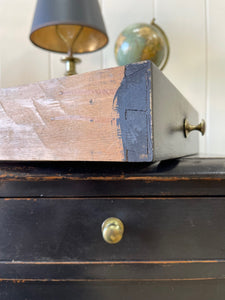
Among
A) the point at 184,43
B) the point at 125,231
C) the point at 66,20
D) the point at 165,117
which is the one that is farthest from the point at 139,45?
the point at 125,231

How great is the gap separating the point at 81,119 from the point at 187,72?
0.78m

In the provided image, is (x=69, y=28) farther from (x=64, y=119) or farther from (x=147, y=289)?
(x=147, y=289)

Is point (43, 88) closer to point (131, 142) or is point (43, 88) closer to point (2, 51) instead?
point (131, 142)

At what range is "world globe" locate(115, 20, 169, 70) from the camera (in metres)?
0.75

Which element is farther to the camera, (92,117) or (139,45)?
(139,45)

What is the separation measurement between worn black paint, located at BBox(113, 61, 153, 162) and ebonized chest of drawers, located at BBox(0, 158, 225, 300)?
5cm

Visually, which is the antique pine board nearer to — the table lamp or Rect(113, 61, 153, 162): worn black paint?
Rect(113, 61, 153, 162): worn black paint

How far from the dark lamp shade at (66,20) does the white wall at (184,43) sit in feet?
0.63

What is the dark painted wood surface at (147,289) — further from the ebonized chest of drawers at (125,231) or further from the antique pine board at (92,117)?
the antique pine board at (92,117)

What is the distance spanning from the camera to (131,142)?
33 cm

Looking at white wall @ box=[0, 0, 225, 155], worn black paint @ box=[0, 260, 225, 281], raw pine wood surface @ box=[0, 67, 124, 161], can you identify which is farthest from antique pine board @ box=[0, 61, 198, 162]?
white wall @ box=[0, 0, 225, 155]

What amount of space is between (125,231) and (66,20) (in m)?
0.61

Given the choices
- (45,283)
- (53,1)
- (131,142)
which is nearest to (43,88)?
(131,142)

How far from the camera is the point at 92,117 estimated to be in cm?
35
